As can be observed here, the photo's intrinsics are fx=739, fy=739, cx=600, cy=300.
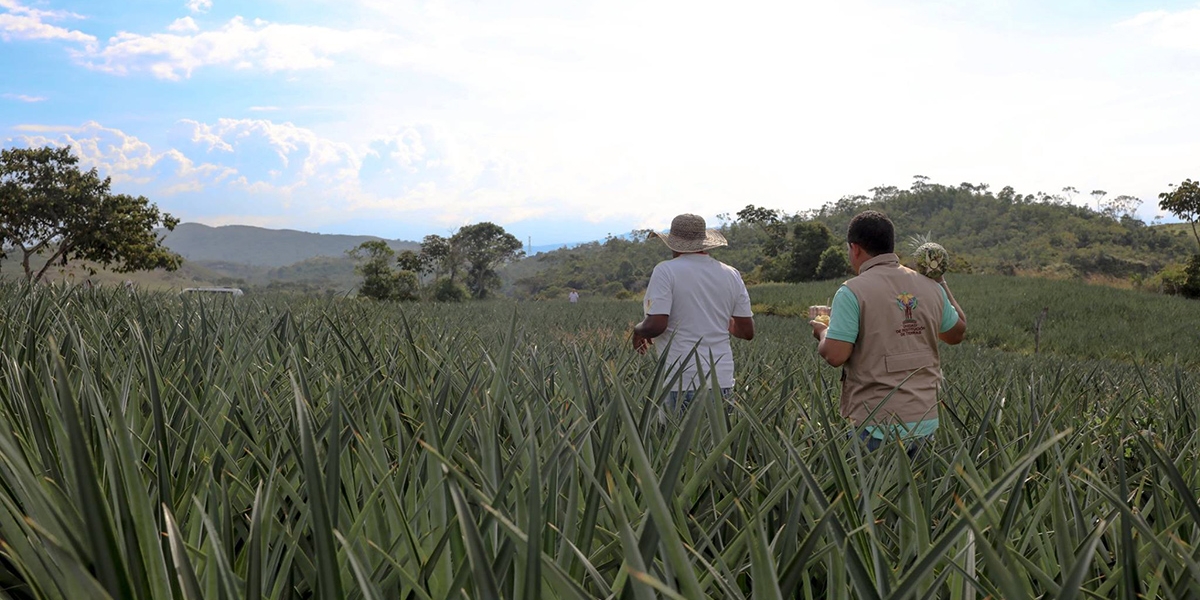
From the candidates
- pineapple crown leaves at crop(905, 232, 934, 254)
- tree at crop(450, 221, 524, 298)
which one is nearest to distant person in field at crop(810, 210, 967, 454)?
pineapple crown leaves at crop(905, 232, 934, 254)

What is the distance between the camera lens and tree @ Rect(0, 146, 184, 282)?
109ft

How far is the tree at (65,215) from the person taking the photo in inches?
1309

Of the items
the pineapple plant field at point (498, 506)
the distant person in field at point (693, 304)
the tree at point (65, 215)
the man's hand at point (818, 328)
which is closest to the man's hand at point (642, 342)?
the distant person in field at point (693, 304)

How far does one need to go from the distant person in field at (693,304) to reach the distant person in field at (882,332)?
0.90 m

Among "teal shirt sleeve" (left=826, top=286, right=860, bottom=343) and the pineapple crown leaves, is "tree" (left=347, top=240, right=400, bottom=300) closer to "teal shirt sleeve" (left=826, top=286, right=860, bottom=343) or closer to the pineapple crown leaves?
the pineapple crown leaves

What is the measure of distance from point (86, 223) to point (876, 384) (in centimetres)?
3895

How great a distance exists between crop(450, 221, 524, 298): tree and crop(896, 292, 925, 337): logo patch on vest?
93909 millimetres

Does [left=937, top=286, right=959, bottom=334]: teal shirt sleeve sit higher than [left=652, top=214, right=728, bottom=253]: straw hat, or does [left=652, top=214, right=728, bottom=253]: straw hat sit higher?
[left=652, top=214, right=728, bottom=253]: straw hat

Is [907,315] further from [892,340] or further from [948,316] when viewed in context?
[948,316]

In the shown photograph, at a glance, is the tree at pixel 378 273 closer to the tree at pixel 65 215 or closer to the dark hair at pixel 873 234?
the tree at pixel 65 215

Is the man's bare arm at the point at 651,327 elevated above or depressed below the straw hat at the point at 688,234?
below

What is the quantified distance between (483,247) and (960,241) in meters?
56.4

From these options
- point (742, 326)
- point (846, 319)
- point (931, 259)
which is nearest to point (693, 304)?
point (742, 326)

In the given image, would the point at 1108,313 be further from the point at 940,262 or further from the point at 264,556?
the point at 264,556
